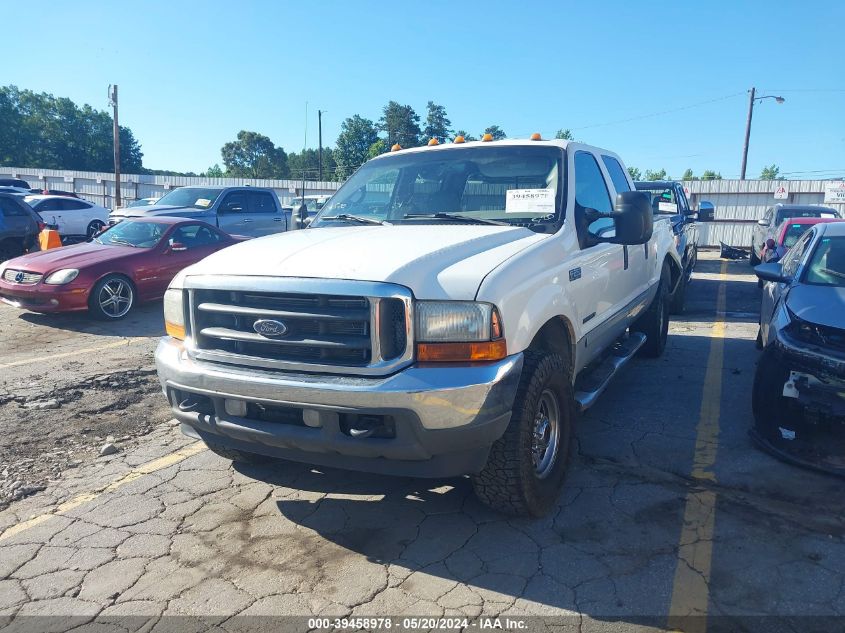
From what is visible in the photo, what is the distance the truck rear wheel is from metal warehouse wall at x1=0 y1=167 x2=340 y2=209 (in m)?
29.3

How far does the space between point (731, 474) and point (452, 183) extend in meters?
2.64

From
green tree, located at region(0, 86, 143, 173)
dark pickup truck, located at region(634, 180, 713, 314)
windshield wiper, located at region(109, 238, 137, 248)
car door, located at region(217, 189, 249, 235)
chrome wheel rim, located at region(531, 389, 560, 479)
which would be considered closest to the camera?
chrome wheel rim, located at region(531, 389, 560, 479)

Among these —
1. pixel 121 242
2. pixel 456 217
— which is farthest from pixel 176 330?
pixel 121 242

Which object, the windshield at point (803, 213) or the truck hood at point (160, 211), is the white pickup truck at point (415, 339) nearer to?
the truck hood at point (160, 211)

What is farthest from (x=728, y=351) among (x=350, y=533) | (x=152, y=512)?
(x=152, y=512)

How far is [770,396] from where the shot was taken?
177 inches

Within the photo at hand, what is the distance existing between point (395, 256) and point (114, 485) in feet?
7.95

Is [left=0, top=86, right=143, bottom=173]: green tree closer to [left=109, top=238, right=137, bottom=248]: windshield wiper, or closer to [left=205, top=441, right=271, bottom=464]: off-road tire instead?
[left=109, top=238, right=137, bottom=248]: windshield wiper

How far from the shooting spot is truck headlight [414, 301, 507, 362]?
9.33 feet

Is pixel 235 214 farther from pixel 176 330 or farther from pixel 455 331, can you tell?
pixel 455 331

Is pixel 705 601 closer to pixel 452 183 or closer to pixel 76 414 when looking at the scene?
pixel 452 183

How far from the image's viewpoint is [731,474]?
4.02 metres

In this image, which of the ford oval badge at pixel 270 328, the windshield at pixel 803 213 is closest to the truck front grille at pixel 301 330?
the ford oval badge at pixel 270 328

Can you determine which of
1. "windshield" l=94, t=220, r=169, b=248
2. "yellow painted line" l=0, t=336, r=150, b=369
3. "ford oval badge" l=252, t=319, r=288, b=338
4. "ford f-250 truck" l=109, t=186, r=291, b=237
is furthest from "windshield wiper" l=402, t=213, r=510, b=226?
"ford f-250 truck" l=109, t=186, r=291, b=237
